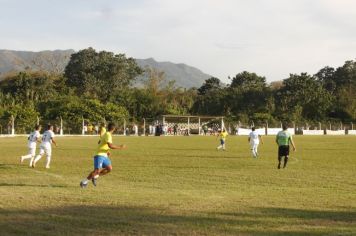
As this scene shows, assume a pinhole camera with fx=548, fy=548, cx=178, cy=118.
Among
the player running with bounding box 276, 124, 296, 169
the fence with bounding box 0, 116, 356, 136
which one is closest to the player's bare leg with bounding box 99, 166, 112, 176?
the player running with bounding box 276, 124, 296, 169

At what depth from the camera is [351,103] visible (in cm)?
9306

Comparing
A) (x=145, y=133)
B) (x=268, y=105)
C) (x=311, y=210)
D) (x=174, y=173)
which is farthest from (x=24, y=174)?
(x=268, y=105)

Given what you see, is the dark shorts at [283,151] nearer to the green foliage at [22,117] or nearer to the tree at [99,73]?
the green foliage at [22,117]

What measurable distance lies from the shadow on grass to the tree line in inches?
2469

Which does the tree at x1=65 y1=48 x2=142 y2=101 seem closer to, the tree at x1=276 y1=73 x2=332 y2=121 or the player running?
the tree at x1=276 y1=73 x2=332 y2=121

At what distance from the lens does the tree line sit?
8188 cm

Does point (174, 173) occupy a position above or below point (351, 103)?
below

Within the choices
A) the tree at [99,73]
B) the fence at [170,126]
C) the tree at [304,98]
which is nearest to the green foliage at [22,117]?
the fence at [170,126]

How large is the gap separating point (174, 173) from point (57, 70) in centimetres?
8389

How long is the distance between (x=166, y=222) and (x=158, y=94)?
9308cm

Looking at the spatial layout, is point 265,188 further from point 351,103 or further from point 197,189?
point 351,103

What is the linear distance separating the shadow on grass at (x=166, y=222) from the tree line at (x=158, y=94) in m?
62.7

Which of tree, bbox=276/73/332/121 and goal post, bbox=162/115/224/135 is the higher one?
tree, bbox=276/73/332/121

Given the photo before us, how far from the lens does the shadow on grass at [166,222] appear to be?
27.6ft
